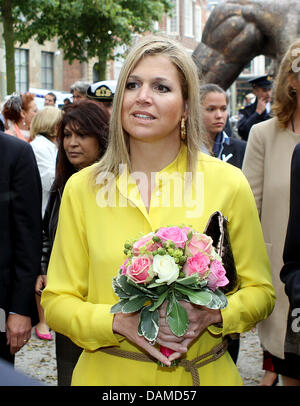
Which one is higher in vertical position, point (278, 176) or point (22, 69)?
point (278, 176)

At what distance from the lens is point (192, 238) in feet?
6.70

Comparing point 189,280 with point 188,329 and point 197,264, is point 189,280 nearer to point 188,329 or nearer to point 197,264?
point 197,264

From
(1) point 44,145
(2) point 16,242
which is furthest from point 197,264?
(1) point 44,145

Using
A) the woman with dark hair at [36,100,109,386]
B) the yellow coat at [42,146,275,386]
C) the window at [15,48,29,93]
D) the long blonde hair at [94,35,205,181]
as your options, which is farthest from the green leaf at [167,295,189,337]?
the window at [15,48,29,93]

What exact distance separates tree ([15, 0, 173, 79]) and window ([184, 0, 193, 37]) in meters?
15.9

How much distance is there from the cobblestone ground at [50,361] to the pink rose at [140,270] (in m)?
3.10

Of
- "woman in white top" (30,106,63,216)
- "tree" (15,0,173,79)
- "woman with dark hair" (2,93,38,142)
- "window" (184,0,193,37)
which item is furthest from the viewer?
"window" (184,0,193,37)

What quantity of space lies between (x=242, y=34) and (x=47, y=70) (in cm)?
2802

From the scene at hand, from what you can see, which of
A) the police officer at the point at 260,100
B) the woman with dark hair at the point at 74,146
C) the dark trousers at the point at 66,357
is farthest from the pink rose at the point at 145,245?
the police officer at the point at 260,100

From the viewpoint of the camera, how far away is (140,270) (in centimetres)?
194

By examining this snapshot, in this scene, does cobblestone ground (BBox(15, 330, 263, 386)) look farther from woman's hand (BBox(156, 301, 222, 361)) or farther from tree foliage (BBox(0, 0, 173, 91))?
tree foliage (BBox(0, 0, 173, 91))

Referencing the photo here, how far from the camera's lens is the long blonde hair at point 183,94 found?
2.44m

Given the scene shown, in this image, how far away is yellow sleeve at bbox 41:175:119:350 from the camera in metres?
2.23

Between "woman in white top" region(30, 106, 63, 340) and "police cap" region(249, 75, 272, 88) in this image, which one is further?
"police cap" region(249, 75, 272, 88)
